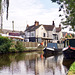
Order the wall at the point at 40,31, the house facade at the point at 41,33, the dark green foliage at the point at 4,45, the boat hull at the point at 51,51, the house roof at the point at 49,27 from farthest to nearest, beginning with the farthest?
the house roof at the point at 49,27 → the wall at the point at 40,31 → the house facade at the point at 41,33 → the dark green foliage at the point at 4,45 → the boat hull at the point at 51,51

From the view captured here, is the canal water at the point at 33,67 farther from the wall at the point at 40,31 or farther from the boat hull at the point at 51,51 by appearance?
the wall at the point at 40,31

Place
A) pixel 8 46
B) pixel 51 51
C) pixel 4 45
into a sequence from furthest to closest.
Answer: pixel 8 46
pixel 4 45
pixel 51 51

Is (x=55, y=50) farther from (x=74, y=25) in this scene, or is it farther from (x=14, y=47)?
(x=74, y=25)

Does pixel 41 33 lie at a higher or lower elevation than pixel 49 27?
lower

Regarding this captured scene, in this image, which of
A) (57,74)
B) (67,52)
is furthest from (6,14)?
(67,52)

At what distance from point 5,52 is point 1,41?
291cm

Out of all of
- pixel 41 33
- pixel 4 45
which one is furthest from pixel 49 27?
pixel 4 45

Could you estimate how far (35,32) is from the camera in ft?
200

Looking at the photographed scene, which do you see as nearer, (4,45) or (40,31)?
(4,45)

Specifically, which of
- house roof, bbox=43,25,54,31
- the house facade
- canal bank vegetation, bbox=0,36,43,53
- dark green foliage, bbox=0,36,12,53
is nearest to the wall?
the house facade

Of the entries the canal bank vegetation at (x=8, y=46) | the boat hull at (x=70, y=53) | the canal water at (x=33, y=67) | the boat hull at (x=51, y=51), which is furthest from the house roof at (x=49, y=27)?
the canal water at (x=33, y=67)

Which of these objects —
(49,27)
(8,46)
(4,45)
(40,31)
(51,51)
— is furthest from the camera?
(49,27)

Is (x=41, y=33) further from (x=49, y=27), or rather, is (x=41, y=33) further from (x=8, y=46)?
(x=8, y=46)

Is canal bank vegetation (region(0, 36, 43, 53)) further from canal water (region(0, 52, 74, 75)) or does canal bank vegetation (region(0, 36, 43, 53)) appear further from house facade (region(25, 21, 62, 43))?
house facade (region(25, 21, 62, 43))
